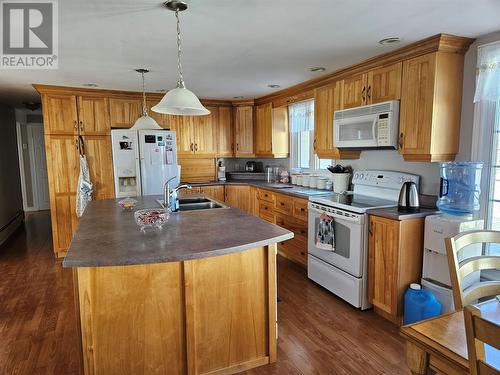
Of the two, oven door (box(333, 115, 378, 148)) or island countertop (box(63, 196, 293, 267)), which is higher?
oven door (box(333, 115, 378, 148))

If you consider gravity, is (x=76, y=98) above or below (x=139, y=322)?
above

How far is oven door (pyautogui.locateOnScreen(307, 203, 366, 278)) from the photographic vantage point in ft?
8.89

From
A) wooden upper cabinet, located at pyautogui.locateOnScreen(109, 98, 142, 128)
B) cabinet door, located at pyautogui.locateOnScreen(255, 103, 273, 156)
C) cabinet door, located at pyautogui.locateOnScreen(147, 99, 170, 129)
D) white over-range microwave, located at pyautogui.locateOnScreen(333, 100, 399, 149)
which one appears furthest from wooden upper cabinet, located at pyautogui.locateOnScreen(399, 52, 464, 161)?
wooden upper cabinet, located at pyautogui.locateOnScreen(109, 98, 142, 128)

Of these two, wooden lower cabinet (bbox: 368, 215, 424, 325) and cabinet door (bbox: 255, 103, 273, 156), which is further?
cabinet door (bbox: 255, 103, 273, 156)

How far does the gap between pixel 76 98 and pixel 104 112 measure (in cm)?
37

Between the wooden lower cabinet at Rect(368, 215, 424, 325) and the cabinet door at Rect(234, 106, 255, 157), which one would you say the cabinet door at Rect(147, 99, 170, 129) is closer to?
the cabinet door at Rect(234, 106, 255, 157)

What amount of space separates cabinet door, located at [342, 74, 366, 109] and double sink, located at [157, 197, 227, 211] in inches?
66.0

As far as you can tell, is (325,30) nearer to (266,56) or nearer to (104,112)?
(266,56)

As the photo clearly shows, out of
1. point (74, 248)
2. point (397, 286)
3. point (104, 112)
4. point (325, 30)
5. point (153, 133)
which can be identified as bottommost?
point (397, 286)

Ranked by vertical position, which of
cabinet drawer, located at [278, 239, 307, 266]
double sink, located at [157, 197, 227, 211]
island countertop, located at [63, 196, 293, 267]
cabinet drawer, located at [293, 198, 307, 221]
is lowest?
cabinet drawer, located at [278, 239, 307, 266]

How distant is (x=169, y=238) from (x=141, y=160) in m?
2.73

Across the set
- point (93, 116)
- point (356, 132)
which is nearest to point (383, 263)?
point (356, 132)

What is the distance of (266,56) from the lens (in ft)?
9.53

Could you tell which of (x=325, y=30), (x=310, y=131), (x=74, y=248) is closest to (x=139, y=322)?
(x=74, y=248)
